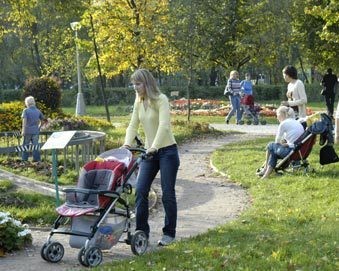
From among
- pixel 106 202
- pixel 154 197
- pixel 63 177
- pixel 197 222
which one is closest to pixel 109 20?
pixel 63 177

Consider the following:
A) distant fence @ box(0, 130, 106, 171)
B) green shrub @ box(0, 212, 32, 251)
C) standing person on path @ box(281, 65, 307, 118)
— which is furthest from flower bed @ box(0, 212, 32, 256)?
standing person on path @ box(281, 65, 307, 118)

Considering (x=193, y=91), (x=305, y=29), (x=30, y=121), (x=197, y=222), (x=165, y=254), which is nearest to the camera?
(x=165, y=254)

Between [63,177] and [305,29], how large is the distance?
94.9 ft

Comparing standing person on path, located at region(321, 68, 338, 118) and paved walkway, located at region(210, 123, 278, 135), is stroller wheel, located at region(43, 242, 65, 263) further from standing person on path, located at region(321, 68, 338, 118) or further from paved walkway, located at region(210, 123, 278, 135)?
standing person on path, located at region(321, 68, 338, 118)

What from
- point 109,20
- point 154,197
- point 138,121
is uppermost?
point 109,20

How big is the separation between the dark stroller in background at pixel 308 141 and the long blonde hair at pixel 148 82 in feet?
16.8

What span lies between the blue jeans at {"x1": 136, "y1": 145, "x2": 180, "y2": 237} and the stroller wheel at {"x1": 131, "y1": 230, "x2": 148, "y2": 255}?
0.25 meters

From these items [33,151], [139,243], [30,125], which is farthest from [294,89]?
[139,243]

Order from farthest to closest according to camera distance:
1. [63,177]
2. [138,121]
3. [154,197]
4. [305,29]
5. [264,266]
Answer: [305,29]
[63,177]
[154,197]
[138,121]
[264,266]

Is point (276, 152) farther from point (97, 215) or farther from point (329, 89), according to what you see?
point (329, 89)

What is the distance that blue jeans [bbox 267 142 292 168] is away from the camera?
12.2m

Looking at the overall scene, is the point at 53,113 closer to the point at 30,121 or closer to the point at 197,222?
the point at 30,121

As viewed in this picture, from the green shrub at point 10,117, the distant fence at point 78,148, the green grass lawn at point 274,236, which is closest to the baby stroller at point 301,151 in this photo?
A: the green grass lawn at point 274,236

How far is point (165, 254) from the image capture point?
7.07m
